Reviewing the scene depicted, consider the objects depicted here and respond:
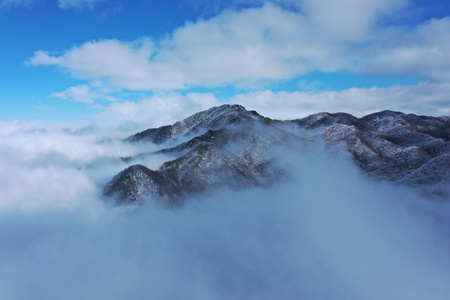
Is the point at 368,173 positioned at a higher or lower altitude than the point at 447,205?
higher

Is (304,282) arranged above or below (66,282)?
below

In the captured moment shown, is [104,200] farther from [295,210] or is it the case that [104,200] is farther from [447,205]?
[447,205]

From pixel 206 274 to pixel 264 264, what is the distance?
35.6 meters

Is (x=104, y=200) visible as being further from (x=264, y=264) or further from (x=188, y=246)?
(x=264, y=264)

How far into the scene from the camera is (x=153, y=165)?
18512 centimetres

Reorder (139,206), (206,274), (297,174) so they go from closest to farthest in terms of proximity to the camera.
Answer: (139,206), (206,274), (297,174)

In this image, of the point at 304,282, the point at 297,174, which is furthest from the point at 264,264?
the point at 297,174

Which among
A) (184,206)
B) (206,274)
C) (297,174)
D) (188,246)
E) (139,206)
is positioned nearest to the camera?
(139,206)

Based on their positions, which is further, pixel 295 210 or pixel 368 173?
pixel 295 210

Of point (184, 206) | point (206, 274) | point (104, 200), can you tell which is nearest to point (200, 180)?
point (184, 206)

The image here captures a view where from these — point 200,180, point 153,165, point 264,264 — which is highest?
point 153,165

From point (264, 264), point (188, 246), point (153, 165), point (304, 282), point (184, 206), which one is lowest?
point (304, 282)

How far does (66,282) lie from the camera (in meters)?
164

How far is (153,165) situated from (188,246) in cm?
5521
